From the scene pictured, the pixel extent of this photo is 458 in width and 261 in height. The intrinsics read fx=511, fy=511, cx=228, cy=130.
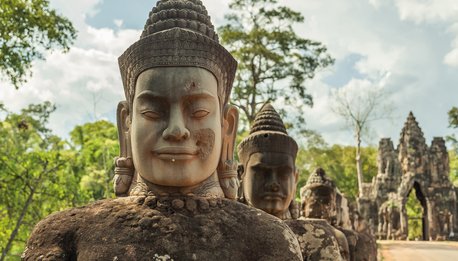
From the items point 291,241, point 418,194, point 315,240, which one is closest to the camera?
point 291,241

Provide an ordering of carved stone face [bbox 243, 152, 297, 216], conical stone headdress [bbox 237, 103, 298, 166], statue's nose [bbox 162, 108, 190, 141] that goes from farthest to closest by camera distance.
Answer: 1. conical stone headdress [bbox 237, 103, 298, 166]
2. carved stone face [bbox 243, 152, 297, 216]
3. statue's nose [bbox 162, 108, 190, 141]

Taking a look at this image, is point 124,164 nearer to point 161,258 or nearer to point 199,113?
point 199,113

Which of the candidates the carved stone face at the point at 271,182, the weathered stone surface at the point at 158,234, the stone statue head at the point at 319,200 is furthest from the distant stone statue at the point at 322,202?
the weathered stone surface at the point at 158,234

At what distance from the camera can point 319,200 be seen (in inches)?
307

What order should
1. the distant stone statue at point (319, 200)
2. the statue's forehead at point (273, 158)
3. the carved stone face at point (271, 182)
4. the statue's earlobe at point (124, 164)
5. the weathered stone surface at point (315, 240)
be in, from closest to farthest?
the statue's earlobe at point (124, 164)
the weathered stone surface at point (315, 240)
the carved stone face at point (271, 182)
the statue's forehead at point (273, 158)
the distant stone statue at point (319, 200)

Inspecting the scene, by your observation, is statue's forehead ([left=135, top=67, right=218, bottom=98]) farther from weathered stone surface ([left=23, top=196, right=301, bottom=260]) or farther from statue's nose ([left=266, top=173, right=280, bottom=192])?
statue's nose ([left=266, top=173, right=280, bottom=192])

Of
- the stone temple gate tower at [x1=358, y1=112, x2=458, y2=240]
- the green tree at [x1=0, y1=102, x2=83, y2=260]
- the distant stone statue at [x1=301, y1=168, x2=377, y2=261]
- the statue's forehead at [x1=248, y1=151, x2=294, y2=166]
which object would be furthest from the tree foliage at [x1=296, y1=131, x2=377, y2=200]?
the statue's forehead at [x1=248, y1=151, x2=294, y2=166]

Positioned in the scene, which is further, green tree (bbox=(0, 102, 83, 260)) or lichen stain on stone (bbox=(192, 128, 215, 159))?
green tree (bbox=(0, 102, 83, 260))

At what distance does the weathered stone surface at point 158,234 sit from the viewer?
2.50 m

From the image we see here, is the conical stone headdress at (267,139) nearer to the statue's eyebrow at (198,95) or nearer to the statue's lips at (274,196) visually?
the statue's lips at (274,196)

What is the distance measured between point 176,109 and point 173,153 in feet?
0.79

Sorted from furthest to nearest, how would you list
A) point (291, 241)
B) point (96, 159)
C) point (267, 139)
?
point (96, 159) < point (267, 139) < point (291, 241)

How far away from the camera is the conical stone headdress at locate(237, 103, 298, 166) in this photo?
5.30 meters

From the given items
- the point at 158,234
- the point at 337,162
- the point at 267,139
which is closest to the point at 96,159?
the point at 267,139
